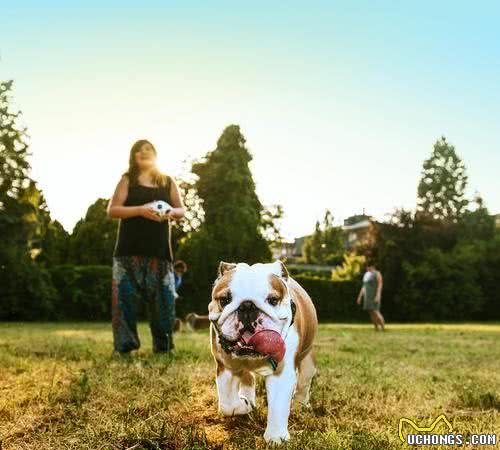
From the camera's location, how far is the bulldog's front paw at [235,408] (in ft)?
11.2

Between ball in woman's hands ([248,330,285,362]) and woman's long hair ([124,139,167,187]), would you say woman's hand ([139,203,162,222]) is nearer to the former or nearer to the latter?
woman's long hair ([124,139,167,187])

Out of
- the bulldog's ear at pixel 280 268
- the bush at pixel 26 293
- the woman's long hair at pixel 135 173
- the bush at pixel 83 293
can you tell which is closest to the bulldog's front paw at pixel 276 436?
the bulldog's ear at pixel 280 268

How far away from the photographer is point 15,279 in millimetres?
26984

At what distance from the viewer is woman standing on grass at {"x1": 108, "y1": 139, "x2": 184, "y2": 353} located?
270 inches

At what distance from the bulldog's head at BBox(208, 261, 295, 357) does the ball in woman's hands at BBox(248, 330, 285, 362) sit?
2cm

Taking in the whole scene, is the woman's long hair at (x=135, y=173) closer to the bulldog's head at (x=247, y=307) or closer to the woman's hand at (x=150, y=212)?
the woman's hand at (x=150, y=212)

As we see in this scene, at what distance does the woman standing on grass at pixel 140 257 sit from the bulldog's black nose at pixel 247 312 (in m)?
4.14

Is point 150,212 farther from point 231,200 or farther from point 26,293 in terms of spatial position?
point 231,200

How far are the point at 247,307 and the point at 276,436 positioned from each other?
73cm

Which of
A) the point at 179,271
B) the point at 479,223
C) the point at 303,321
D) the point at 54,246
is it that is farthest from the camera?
the point at 479,223

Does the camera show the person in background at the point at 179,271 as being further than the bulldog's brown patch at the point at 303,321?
Yes

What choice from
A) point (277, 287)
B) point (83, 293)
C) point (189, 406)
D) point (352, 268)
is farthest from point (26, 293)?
point (277, 287)

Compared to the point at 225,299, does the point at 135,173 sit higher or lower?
higher

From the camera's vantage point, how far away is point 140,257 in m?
6.91
